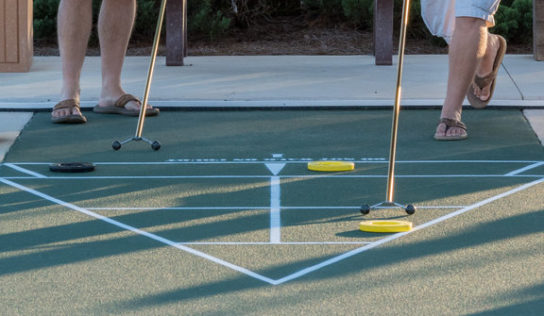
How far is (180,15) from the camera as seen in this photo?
8430 millimetres

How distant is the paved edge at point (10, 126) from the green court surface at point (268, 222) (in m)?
0.09

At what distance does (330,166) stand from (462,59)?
1178 millimetres

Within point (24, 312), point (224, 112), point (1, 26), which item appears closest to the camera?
point (24, 312)

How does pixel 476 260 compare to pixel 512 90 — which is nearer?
pixel 476 260

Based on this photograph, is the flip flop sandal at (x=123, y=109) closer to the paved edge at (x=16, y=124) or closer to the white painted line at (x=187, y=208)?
the paved edge at (x=16, y=124)

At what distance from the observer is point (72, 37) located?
6223 millimetres

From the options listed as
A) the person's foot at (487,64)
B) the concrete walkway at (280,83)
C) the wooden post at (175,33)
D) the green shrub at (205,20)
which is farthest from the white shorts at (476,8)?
the green shrub at (205,20)

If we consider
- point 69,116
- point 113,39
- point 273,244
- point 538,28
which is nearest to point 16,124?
point 69,116

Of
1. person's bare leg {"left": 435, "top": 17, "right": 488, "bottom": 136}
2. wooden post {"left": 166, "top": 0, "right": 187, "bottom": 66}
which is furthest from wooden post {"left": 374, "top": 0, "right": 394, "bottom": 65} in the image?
person's bare leg {"left": 435, "top": 17, "right": 488, "bottom": 136}

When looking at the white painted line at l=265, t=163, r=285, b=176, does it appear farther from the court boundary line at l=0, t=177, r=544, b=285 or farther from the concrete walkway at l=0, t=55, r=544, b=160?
the concrete walkway at l=0, t=55, r=544, b=160

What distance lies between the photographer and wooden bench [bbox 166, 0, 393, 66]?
329 inches

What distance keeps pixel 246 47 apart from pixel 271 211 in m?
6.67

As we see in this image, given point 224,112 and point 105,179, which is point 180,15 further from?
point 105,179

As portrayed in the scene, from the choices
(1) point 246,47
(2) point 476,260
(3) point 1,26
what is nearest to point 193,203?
(2) point 476,260
